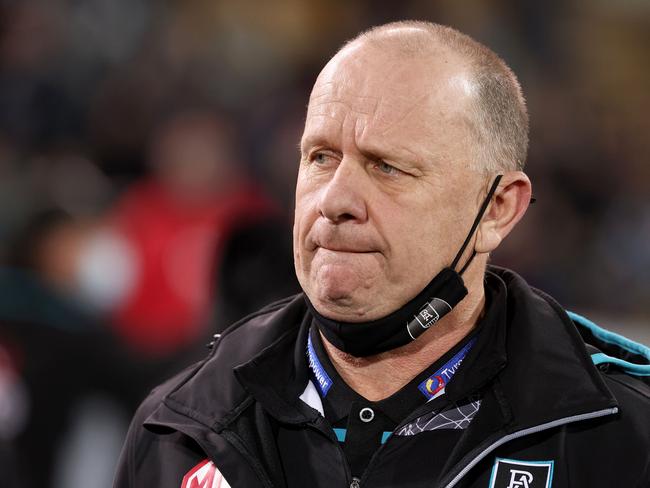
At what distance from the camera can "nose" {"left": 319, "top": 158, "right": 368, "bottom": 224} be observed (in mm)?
2004

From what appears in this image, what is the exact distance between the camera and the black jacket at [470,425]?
1942 millimetres

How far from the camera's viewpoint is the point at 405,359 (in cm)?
213

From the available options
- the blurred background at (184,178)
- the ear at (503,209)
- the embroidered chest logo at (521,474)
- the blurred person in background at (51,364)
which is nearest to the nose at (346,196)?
the ear at (503,209)

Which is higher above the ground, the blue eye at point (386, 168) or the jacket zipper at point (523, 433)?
the blue eye at point (386, 168)

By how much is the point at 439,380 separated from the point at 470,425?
0.49ft

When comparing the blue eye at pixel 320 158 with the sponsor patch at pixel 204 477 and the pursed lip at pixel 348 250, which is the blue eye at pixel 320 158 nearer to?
the pursed lip at pixel 348 250

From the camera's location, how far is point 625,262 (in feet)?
20.6

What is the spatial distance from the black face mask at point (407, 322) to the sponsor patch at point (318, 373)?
0.13 metres

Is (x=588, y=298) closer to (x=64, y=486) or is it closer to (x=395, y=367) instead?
(x=64, y=486)

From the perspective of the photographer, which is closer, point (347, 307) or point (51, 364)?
point (347, 307)

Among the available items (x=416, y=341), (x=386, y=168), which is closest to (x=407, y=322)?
(x=416, y=341)

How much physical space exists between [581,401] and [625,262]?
450 centimetres

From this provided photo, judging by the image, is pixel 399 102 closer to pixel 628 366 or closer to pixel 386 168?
pixel 386 168

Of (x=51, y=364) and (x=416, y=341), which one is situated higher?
(x=416, y=341)
